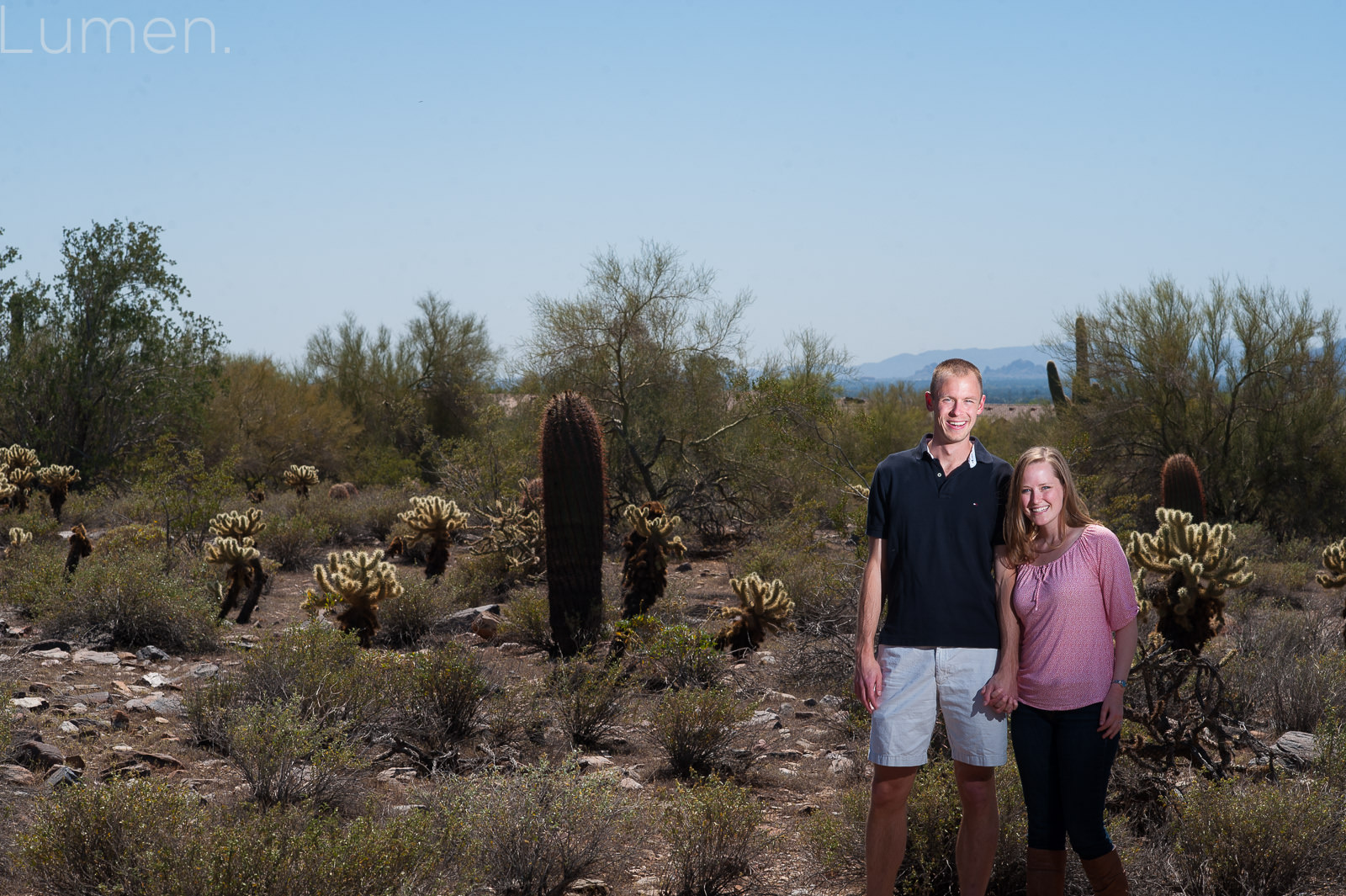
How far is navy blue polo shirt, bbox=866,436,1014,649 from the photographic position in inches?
126

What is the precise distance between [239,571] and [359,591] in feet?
6.92

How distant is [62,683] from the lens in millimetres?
6512

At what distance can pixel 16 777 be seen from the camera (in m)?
4.54

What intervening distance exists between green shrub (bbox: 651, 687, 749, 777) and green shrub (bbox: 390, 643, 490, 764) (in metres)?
1.19

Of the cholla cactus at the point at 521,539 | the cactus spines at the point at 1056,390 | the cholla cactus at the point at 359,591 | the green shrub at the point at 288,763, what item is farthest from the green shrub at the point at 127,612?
the cactus spines at the point at 1056,390

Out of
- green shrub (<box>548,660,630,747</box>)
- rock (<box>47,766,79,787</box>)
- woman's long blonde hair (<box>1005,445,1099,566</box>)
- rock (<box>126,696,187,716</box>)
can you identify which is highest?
woman's long blonde hair (<box>1005,445,1099,566</box>)

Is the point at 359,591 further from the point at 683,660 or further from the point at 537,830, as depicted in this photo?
the point at 537,830

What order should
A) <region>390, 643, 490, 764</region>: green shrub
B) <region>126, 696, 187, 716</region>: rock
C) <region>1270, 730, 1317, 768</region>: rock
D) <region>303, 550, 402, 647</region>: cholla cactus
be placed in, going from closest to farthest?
<region>1270, 730, 1317, 768</region>: rock
<region>390, 643, 490, 764</region>: green shrub
<region>126, 696, 187, 716</region>: rock
<region>303, 550, 402, 647</region>: cholla cactus

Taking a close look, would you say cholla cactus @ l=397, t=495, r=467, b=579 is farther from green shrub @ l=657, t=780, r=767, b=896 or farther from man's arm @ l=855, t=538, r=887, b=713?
man's arm @ l=855, t=538, r=887, b=713

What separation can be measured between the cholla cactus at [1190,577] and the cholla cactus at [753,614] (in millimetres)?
2808

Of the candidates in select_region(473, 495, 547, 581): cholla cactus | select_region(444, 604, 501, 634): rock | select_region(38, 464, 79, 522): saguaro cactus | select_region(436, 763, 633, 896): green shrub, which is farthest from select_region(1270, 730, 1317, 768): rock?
select_region(38, 464, 79, 522): saguaro cactus

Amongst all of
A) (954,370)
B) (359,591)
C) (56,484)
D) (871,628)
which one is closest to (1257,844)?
(871,628)

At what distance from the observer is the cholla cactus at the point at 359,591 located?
7.89 metres

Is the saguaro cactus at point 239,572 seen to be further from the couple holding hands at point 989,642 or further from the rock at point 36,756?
the couple holding hands at point 989,642
